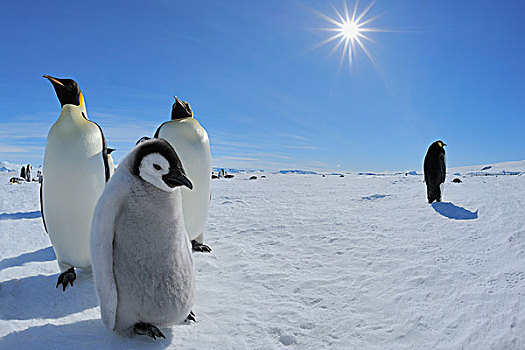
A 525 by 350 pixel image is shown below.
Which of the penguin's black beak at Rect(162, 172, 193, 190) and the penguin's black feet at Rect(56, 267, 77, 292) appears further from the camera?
the penguin's black feet at Rect(56, 267, 77, 292)

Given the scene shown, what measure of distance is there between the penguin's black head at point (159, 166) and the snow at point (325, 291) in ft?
2.69

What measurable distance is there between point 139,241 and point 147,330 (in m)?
0.46

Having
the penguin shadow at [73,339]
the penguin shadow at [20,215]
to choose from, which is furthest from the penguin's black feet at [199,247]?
the penguin shadow at [20,215]

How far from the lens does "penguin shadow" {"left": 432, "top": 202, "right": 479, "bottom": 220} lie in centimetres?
404

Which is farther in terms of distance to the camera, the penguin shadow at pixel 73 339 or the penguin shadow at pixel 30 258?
the penguin shadow at pixel 30 258

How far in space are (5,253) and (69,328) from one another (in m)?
1.90

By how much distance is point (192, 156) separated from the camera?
291 cm

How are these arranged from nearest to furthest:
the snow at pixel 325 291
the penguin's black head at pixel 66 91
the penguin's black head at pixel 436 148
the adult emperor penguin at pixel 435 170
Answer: the snow at pixel 325 291, the penguin's black head at pixel 66 91, the adult emperor penguin at pixel 435 170, the penguin's black head at pixel 436 148

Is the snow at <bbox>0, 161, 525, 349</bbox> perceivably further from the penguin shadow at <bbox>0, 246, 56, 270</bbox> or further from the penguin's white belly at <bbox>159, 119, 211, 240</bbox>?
the penguin's white belly at <bbox>159, 119, 211, 240</bbox>

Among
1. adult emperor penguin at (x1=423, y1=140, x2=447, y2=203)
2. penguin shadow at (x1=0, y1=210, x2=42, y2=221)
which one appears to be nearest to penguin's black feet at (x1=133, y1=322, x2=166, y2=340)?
penguin shadow at (x1=0, y1=210, x2=42, y2=221)

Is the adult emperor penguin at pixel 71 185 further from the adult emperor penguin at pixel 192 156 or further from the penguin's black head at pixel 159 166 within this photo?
the penguin's black head at pixel 159 166

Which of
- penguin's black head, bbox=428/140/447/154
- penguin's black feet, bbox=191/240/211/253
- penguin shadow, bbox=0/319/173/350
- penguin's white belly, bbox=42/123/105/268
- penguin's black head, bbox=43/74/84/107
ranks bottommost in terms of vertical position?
penguin shadow, bbox=0/319/173/350

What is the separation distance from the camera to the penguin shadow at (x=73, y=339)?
1.46 meters

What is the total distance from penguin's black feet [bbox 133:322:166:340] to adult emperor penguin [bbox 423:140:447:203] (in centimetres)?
592
